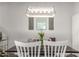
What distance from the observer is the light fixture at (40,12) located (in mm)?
933

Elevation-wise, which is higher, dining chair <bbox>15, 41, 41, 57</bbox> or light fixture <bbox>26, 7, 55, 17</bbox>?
light fixture <bbox>26, 7, 55, 17</bbox>

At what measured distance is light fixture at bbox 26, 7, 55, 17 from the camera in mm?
933

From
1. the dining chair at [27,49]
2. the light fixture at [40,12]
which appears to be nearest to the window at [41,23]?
the light fixture at [40,12]

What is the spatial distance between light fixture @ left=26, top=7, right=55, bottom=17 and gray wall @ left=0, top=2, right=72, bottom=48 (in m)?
0.03

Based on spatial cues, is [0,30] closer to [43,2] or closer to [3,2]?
[3,2]

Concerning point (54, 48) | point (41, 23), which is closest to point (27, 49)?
point (54, 48)

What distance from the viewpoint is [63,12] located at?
93 cm

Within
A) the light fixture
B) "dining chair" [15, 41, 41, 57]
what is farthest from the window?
"dining chair" [15, 41, 41, 57]

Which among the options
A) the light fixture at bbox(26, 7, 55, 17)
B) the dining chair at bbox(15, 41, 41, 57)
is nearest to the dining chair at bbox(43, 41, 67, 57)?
the dining chair at bbox(15, 41, 41, 57)

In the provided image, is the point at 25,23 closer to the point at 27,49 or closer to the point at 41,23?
the point at 41,23

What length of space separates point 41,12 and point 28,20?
11 centimetres

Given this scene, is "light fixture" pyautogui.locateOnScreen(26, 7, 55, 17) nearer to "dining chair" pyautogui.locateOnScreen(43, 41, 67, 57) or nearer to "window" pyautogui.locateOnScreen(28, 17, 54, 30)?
"window" pyautogui.locateOnScreen(28, 17, 54, 30)

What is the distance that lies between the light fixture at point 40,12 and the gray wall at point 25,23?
0.03 m

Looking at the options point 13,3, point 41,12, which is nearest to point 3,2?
point 13,3
